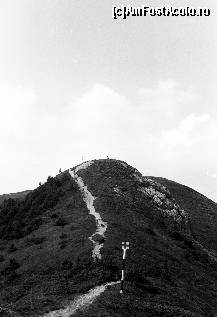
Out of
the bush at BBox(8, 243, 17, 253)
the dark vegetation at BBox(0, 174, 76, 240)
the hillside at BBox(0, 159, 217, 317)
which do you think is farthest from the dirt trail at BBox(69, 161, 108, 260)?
the bush at BBox(8, 243, 17, 253)

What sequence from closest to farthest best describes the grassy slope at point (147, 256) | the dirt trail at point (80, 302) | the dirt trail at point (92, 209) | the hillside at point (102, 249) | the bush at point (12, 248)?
the dirt trail at point (80, 302)
the grassy slope at point (147, 256)
the hillside at point (102, 249)
the dirt trail at point (92, 209)
the bush at point (12, 248)

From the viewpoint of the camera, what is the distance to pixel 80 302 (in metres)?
30.1

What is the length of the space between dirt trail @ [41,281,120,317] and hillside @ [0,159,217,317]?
214 mm

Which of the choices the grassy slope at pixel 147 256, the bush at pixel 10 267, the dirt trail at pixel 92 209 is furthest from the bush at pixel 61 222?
the bush at pixel 10 267

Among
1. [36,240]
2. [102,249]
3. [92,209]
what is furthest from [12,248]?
[102,249]

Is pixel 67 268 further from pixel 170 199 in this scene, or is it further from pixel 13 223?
pixel 170 199

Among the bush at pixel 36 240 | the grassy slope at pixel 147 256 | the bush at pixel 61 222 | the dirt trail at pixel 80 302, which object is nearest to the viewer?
the dirt trail at pixel 80 302

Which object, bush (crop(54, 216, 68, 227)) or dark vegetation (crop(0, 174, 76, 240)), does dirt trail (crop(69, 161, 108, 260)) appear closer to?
dark vegetation (crop(0, 174, 76, 240))

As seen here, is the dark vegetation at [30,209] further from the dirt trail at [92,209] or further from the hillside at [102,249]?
the dirt trail at [92,209]

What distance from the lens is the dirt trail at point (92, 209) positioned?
145 feet

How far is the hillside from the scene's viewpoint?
32.1m

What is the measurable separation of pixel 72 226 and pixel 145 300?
23.6 m

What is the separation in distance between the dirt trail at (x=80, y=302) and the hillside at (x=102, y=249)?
21 centimetres

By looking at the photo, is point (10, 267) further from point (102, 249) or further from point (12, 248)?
point (102, 249)
